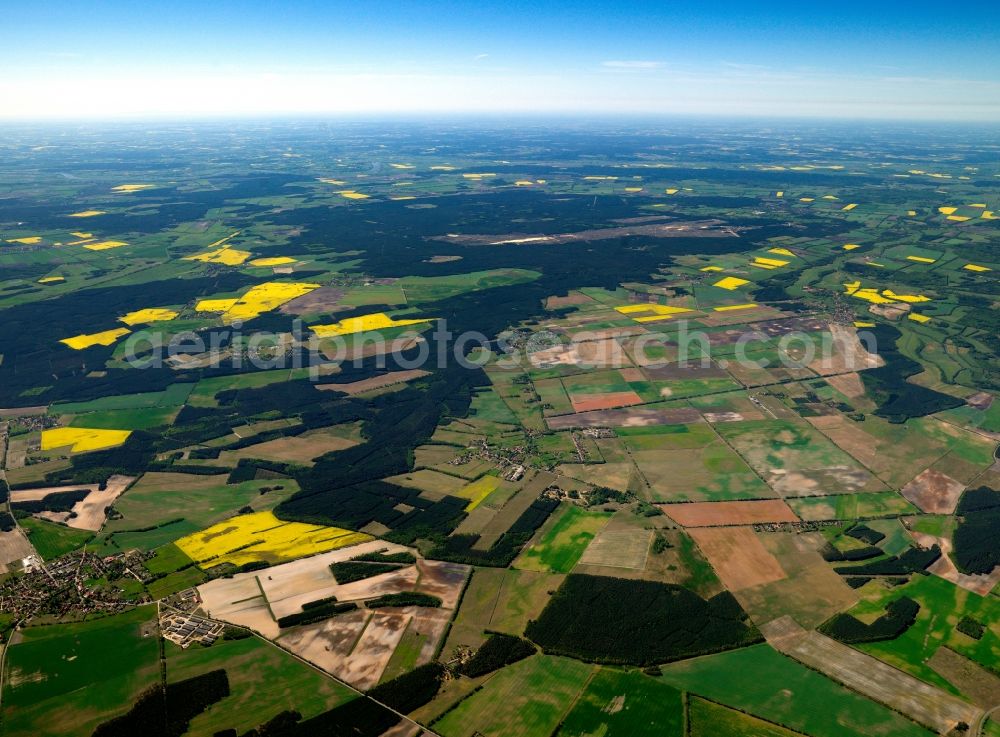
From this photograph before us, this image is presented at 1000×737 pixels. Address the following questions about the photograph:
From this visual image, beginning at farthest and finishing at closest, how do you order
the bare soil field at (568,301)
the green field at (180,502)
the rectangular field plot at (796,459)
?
the bare soil field at (568,301)
the rectangular field plot at (796,459)
the green field at (180,502)

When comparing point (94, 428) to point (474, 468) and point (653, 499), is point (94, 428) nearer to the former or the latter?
point (474, 468)

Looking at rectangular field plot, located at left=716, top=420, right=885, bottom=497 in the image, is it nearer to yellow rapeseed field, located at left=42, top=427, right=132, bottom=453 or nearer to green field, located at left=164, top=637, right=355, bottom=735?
green field, located at left=164, top=637, right=355, bottom=735

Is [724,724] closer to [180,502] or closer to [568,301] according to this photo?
[180,502]

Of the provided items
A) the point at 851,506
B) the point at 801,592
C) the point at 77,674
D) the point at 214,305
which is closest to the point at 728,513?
the point at 801,592

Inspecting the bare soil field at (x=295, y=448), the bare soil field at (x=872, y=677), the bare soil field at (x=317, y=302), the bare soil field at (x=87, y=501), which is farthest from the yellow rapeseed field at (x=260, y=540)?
the bare soil field at (x=317, y=302)

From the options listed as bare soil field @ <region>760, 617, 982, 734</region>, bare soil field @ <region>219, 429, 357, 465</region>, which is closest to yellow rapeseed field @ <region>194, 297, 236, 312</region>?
bare soil field @ <region>219, 429, 357, 465</region>

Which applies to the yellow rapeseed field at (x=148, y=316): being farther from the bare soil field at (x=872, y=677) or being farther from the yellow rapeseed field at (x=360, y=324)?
the bare soil field at (x=872, y=677)
